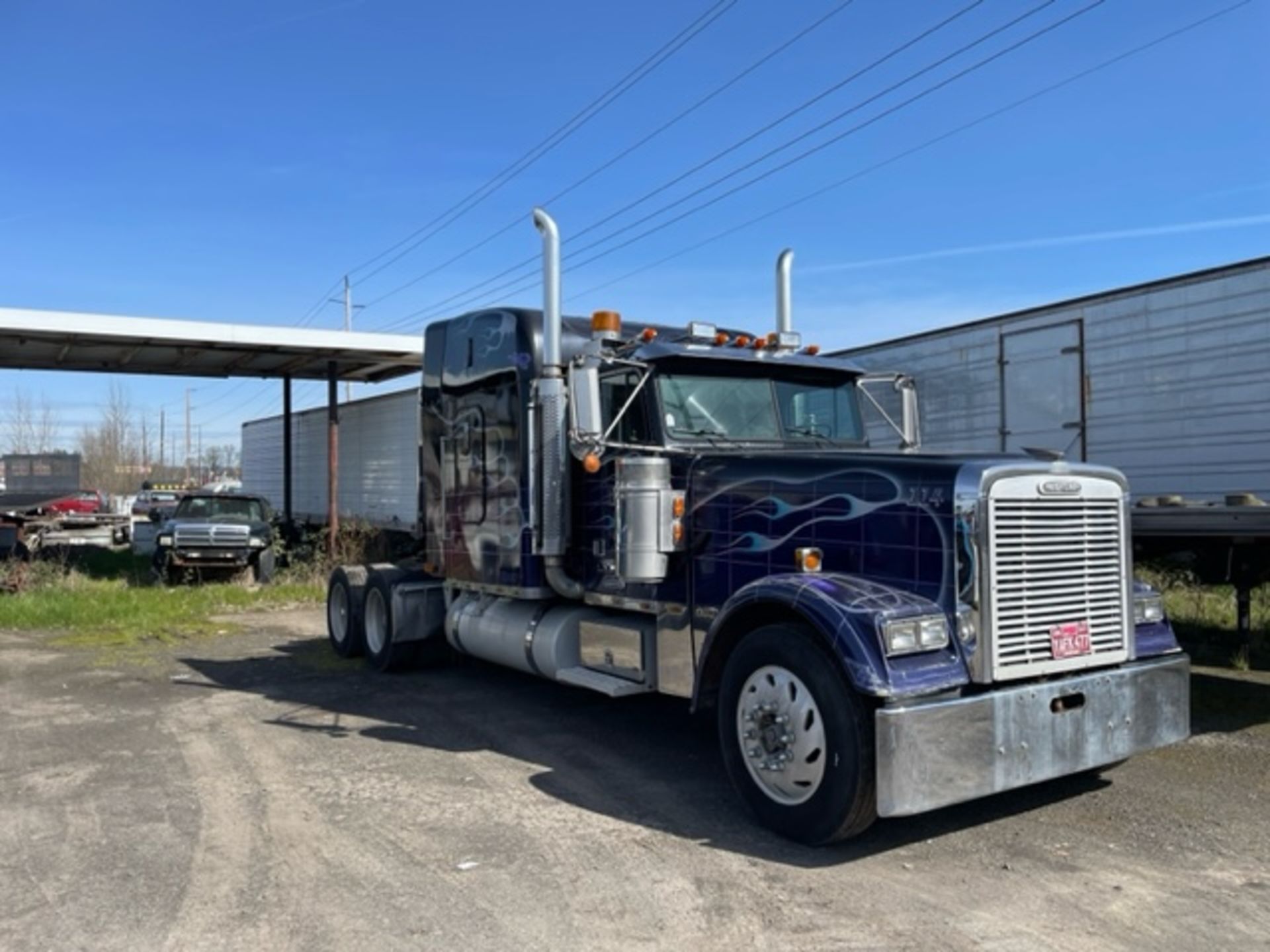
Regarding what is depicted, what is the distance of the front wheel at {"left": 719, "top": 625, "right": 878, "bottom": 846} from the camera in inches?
181

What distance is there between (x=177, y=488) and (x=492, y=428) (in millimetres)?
39238

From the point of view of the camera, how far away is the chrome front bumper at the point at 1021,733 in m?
4.41

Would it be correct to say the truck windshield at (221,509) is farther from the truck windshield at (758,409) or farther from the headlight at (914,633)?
the headlight at (914,633)

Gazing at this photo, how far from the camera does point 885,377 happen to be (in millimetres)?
7484

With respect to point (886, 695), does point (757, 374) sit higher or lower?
higher

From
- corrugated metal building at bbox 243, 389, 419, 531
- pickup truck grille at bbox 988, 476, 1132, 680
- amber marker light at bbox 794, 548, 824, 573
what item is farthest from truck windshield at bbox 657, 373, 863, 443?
corrugated metal building at bbox 243, 389, 419, 531

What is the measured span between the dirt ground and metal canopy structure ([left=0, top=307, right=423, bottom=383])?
10.2 meters

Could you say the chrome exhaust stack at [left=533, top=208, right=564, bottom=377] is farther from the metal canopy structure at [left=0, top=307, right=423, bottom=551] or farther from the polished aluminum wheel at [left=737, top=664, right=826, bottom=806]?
the metal canopy structure at [left=0, top=307, right=423, bottom=551]

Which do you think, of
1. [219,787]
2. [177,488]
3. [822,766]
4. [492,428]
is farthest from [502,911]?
[177,488]

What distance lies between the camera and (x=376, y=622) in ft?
32.9

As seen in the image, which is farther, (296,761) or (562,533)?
(562,533)

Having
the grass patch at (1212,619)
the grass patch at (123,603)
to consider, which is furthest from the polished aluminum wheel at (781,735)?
the grass patch at (123,603)

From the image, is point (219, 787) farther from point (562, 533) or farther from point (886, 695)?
point (886, 695)

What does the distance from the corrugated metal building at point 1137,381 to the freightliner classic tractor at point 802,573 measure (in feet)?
7.62
